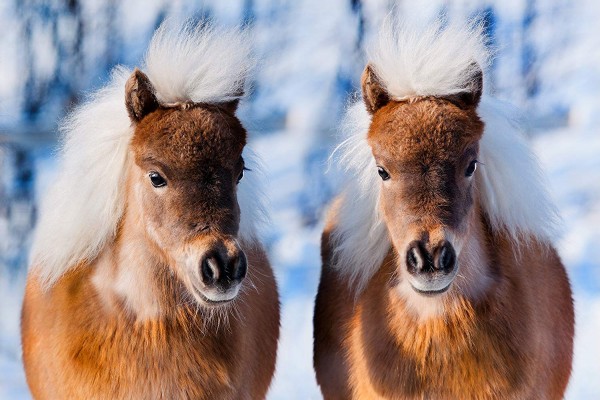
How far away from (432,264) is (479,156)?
0.80 metres

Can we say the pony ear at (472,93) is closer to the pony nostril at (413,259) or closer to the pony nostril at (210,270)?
the pony nostril at (413,259)

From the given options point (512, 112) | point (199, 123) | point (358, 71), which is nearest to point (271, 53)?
point (358, 71)

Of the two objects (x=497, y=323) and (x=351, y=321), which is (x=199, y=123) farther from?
(x=497, y=323)

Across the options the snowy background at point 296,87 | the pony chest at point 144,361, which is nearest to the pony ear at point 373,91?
the pony chest at point 144,361

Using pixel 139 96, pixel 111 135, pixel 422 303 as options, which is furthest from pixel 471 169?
pixel 111 135

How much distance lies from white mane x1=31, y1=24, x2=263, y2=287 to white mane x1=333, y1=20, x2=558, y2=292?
664 mm

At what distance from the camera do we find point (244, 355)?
3.92m

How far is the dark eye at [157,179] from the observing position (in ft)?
11.5

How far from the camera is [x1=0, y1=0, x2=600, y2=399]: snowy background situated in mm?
7664

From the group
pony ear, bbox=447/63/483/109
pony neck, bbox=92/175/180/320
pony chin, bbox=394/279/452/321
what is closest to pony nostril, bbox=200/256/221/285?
pony neck, bbox=92/175/180/320

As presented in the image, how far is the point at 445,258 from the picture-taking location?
11.0ft

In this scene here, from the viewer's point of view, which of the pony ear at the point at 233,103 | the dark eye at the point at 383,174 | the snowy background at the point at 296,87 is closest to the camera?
the dark eye at the point at 383,174

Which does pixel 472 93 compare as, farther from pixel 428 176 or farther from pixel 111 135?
pixel 111 135

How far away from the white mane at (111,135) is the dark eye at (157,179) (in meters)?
0.29
